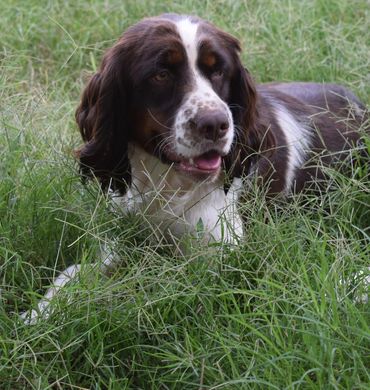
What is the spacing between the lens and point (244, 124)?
4.14 metres

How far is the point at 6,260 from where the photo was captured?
3.56 metres

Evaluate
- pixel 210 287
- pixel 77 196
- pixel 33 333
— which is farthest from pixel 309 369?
pixel 77 196

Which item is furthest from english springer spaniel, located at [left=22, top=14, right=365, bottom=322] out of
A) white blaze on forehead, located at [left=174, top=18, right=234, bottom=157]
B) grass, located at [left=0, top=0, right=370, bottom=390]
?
grass, located at [left=0, top=0, right=370, bottom=390]

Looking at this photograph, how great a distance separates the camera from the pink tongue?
383cm

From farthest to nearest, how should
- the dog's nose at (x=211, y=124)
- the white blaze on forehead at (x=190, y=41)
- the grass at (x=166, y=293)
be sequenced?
the white blaze on forehead at (x=190, y=41), the dog's nose at (x=211, y=124), the grass at (x=166, y=293)

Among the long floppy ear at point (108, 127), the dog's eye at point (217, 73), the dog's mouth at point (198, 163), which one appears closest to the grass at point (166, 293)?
the long floppy ear at point (108, 127)

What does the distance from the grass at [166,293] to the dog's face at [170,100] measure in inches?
8.0

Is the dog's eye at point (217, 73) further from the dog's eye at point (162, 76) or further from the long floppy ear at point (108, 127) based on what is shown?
the long floppy ear at point (108, 127)

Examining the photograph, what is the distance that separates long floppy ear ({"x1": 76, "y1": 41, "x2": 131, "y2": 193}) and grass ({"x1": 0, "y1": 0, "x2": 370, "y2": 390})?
9cm

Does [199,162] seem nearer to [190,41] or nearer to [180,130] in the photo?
[180,130]

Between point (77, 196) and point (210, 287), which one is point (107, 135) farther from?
point (210, 287)

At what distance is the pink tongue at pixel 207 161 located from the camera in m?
3.83

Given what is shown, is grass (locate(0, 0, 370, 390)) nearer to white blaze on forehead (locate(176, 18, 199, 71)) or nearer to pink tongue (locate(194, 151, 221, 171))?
pink tongue (locate(194, 151, 221, 171))

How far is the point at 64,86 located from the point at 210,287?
103 inches
